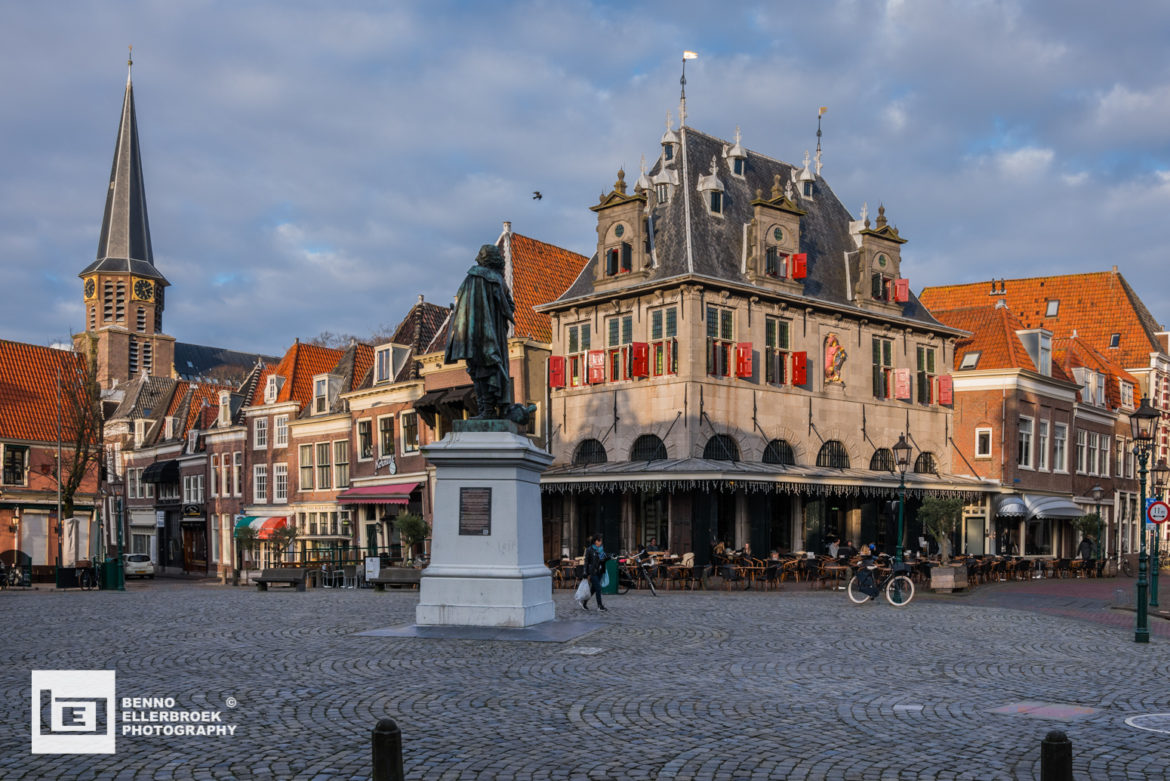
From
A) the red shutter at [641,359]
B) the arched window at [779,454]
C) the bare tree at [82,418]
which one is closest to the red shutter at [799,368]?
the arched window at [779,454]

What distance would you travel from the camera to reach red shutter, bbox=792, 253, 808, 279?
33750 millimetres

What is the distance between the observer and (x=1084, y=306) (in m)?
53.5

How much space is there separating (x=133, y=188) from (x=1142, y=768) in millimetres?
87154

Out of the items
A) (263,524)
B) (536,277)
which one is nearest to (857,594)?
(536,277)

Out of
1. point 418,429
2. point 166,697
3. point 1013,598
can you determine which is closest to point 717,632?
point 166,697

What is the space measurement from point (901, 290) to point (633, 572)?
52.5ft

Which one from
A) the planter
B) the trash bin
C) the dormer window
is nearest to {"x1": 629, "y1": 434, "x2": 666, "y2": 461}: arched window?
the trash bin

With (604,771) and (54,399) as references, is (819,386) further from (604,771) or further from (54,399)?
(54,399)

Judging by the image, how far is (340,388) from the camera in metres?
45.1

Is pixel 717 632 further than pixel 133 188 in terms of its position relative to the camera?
No

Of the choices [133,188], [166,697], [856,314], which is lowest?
[166,697]

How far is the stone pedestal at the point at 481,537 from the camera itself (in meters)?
13.6

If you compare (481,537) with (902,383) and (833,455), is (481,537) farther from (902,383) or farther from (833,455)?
(902,383)

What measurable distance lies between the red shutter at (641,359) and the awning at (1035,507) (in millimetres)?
14691
